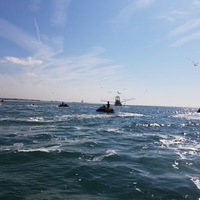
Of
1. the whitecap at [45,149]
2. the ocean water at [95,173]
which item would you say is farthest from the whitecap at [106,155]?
the whitecap at [45,149]

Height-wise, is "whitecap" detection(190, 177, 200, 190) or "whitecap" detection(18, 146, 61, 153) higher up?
"whitecap" detection(190, 177, 200, 190)

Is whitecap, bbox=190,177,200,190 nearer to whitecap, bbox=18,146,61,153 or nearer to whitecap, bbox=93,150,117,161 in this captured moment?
whitecap, bbox=93,150,117,161

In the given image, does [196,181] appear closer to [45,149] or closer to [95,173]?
[95,173]

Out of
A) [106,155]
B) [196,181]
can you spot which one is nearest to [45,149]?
[106,155]

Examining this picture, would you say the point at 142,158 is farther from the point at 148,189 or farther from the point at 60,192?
the point at 60,192

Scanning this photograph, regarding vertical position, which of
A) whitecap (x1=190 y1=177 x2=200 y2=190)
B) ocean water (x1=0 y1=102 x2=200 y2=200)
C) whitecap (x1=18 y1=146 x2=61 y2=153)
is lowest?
ocean water (x1=0 y1=102 x2=200 y2=200)

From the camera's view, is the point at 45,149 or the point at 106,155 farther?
the point at 45,149

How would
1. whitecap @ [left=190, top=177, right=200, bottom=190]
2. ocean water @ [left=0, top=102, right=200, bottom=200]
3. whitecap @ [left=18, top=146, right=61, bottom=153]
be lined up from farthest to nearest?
whitecap @ [left=18, top=146, right=61, bottom=153] < whitecap @ [left=190, top=177, right=200, bottom=190] < ocean water @ [left=0, top=102, right=200, bottom=200]

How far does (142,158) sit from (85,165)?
4958 mm

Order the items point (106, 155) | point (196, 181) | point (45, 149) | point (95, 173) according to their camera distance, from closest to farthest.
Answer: point (196, 181) < point (95, 173) < point (106, 155) < point (45, 149)

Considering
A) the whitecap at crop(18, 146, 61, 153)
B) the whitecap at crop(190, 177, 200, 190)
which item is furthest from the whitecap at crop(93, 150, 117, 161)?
the whitecap at crop(190, 177, 200, 190)

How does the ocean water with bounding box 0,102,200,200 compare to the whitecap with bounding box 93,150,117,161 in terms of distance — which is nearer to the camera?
the ocean water with bounding box 0,102,200,200

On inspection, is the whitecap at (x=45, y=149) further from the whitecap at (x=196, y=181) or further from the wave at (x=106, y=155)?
the whitecap at (x=196, y=181)

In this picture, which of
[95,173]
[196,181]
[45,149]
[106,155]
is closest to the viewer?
[196,181]
